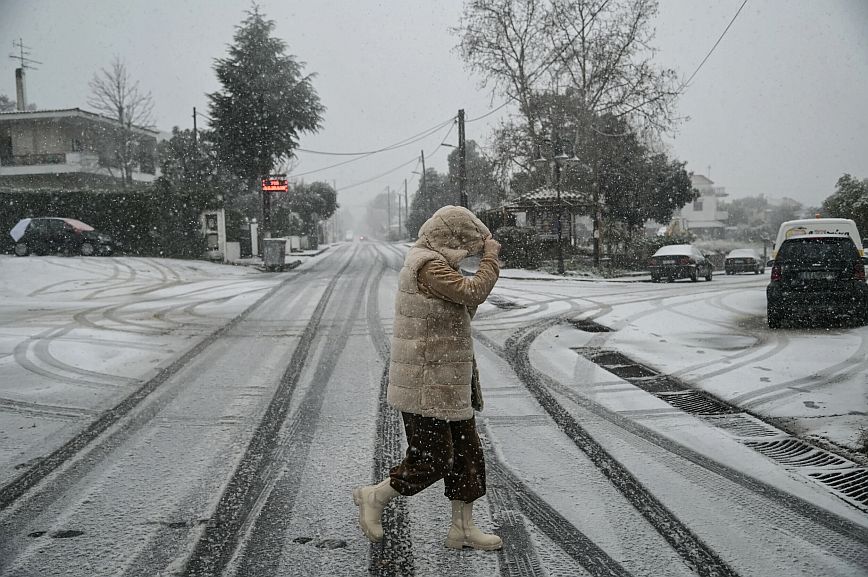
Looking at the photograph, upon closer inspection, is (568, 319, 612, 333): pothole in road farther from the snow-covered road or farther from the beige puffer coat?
the beige puffer coat

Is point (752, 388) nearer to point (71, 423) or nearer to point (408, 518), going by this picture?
point (408, 518)

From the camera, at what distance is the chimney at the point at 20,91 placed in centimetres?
4528

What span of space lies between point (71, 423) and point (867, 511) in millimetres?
5585

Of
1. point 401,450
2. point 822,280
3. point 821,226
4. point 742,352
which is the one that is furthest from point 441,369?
point 821,226

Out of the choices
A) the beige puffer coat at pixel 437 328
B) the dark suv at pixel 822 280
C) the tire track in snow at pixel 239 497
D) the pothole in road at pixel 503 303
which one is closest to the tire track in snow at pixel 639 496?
the beige puffer coat at pixel 437 328

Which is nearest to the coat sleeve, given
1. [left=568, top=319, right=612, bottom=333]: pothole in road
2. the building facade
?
[left=568, top=319, right=612, bottom=333]: pothole in road

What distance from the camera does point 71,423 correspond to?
207 inches

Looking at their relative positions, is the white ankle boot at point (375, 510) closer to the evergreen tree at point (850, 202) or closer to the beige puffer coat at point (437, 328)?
the beige puffer coat at point (437, 328)

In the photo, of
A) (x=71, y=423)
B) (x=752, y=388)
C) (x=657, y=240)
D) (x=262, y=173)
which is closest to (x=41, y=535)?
(x=71, y=423)

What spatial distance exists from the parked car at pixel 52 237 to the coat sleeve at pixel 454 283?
24406 millimetres

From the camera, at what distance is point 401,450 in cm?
460

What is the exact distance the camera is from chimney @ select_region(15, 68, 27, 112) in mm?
45281

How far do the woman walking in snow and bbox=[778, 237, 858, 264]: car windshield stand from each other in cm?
860

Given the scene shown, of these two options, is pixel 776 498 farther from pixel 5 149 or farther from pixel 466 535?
pixel 5 149
